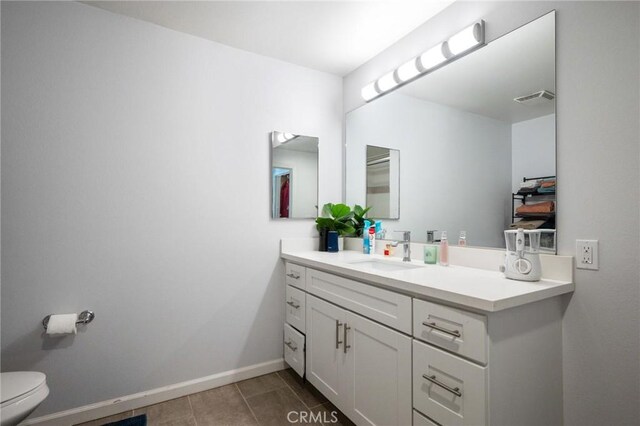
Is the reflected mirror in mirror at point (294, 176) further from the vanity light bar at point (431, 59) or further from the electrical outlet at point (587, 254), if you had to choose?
the electrical outlet at point (587, 254)

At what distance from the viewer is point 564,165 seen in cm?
127

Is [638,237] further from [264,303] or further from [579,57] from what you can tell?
[264,303]

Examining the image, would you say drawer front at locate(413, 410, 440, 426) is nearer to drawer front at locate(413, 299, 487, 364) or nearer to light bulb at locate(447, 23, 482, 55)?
drawer front at locate(413, 299, 487, 364)

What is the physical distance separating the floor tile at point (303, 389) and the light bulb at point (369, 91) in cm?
205

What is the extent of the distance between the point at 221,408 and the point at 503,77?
2.40 meters

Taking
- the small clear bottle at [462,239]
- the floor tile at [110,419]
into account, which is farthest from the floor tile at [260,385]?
the small clear bottle at [462,239]

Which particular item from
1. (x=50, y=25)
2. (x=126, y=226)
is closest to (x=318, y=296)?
(x=126, y=226)

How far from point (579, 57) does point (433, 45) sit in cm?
79

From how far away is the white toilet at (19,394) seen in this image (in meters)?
1.19

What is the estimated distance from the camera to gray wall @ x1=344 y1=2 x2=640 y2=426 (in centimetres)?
109

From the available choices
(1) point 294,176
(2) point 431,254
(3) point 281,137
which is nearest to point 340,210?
(1) point 294,176

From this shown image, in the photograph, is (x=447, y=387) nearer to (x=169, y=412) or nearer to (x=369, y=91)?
(x=169, y=412)

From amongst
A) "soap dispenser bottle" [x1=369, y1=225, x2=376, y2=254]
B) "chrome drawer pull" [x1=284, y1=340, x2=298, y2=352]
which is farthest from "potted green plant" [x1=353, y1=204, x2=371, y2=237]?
"chrome drawer pull" [x1=284, y1=340, x2=298, y2=352]

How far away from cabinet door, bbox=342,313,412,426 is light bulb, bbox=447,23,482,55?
4.92 feet
